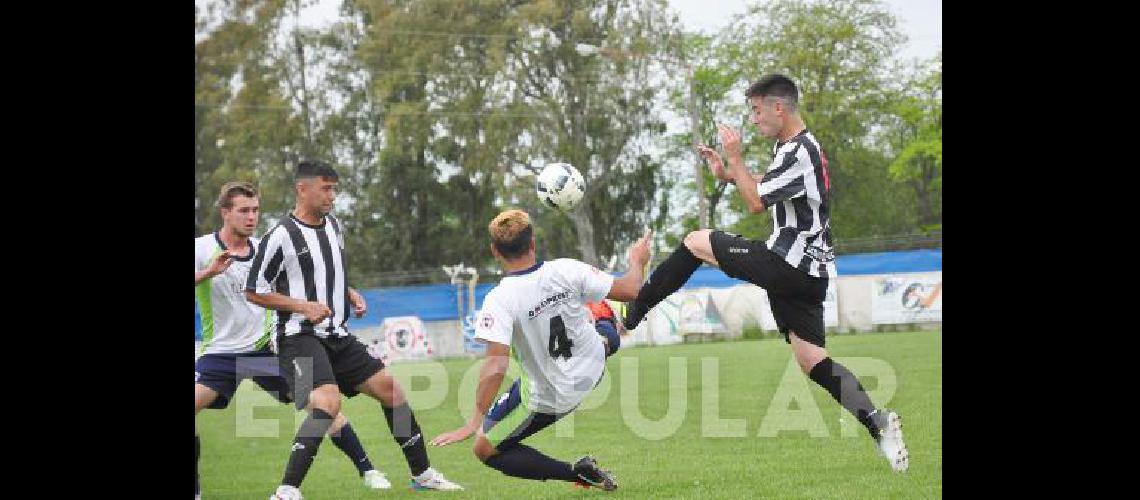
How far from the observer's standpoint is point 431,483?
9289 millimetres

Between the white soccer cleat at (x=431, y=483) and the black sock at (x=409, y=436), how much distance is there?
4cm

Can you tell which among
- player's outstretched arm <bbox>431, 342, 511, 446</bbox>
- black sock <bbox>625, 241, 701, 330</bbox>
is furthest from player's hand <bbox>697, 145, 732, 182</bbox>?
player's outstretched arm <bbox>431, 342, 511, 446</bbox>

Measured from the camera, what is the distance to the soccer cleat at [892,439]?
8.08 metres

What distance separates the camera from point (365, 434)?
44.9 feet

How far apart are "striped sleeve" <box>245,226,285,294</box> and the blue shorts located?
1.14 m

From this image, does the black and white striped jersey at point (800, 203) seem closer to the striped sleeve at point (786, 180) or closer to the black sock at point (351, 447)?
the striped sleeve at point (786, 180)

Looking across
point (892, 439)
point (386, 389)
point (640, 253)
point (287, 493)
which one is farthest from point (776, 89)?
point (287, 493)

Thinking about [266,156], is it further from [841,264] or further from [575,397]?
[575,397]

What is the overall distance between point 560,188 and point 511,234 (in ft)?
3.63

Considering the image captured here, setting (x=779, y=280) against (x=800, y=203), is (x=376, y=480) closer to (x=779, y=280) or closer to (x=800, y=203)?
(x=779, y=280)

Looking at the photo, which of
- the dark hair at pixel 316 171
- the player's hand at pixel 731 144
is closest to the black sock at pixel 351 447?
the dark hair at pixel 316 171
